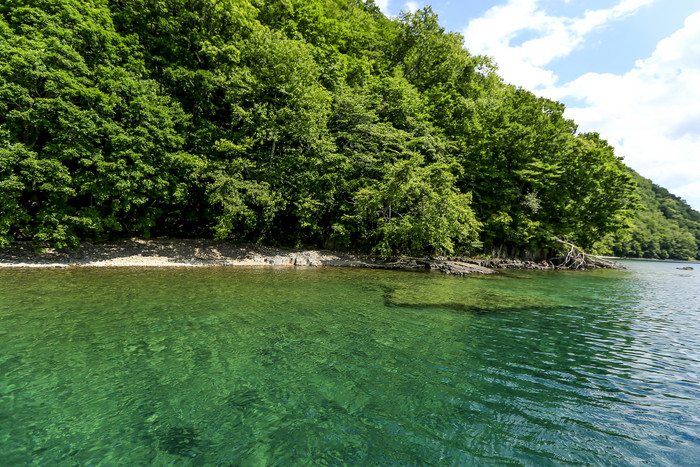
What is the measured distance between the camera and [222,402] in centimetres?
572

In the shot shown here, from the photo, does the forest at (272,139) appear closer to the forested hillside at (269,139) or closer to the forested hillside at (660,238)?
the forested hillside at (269,139)

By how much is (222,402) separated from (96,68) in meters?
27.4

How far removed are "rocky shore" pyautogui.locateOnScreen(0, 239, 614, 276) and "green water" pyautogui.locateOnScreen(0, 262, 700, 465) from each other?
7518 mm

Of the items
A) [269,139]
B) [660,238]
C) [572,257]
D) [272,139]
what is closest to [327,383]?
[269,139]

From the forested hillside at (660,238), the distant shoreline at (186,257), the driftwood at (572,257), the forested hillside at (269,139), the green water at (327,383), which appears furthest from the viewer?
the forested hillside at (660,238)

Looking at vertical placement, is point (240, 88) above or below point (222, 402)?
above

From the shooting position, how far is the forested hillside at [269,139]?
789 inches

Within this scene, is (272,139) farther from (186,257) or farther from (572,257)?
(572,257)

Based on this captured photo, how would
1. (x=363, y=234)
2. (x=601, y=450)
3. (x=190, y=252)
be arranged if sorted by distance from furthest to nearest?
1. (x=363, y=234)
2. (x=190, y=252)
3. (x=601, y=450)

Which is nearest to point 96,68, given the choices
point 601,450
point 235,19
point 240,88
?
point 240,88

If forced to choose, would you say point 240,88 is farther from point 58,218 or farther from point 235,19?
point 58,218

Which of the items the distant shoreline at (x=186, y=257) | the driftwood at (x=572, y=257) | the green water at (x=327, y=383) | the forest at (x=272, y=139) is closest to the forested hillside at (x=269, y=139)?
the forest at (x=272, y=139)

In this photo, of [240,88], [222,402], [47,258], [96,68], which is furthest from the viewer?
[240,88]

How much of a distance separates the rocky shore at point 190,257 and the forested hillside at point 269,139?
3.79ft
